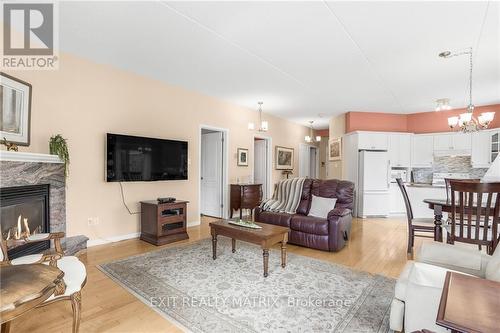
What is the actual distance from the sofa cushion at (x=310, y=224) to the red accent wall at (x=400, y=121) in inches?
144

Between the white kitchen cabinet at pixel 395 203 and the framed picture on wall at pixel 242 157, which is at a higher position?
the framed picture on wall at pixel 242 157

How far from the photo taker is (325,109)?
21.0ft

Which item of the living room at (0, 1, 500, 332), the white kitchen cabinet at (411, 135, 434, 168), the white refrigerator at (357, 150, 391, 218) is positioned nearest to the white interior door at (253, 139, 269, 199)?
the living room at (0, 1, 500, 332)

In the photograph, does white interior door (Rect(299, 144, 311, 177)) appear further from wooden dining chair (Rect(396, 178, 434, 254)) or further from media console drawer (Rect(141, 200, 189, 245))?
media console drawer (Rect(141, 200, 189, 245))

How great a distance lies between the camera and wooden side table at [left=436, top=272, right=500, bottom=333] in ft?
2.77

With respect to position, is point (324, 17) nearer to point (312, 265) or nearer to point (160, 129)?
point (312, 265)

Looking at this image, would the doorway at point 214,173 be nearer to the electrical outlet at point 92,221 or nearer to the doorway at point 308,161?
the electrical outlet at point 92,221

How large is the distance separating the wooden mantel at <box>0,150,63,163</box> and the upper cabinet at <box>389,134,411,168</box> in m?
6.77

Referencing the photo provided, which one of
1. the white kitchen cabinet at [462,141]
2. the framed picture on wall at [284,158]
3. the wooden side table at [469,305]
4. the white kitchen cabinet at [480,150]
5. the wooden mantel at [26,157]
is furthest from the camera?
the framed picture on wall at [284,158]

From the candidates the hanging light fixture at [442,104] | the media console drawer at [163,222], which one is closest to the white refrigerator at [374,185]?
the hanging light fixture at [442,104]

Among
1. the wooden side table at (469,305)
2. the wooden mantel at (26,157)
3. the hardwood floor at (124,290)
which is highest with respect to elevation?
the wooden mantel at (26,157)

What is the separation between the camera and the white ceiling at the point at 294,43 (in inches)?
95.3

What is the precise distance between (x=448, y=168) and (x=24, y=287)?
7.76 metres

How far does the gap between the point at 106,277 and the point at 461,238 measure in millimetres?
3722
